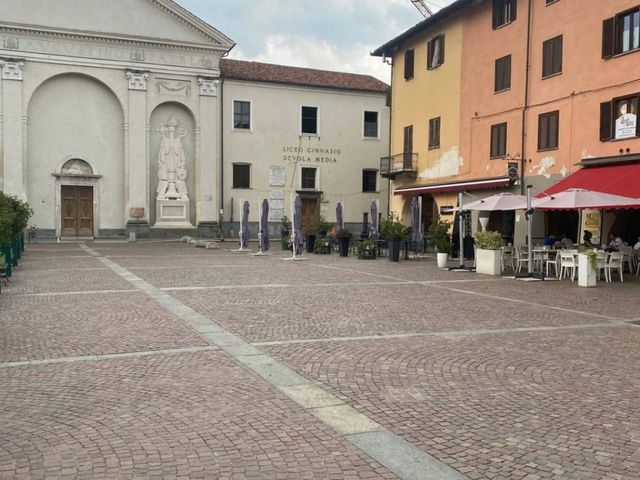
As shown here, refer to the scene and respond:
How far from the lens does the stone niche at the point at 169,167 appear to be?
34.7 m

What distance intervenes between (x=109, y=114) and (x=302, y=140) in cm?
1150

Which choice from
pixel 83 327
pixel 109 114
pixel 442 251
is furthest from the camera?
pixel 109 114

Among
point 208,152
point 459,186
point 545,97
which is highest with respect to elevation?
point 545,97

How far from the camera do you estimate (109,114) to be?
33781 millimetres

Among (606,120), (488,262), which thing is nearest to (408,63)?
(606,120)

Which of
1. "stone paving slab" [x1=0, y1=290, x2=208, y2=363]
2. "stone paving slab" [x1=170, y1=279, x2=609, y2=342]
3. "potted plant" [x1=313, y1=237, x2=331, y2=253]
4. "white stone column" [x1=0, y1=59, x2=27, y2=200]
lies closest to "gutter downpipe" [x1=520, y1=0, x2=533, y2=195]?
"potted plant" [x1=313, y1=237, x2=331, y2=253]

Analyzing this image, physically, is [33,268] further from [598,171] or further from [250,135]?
[250,135]

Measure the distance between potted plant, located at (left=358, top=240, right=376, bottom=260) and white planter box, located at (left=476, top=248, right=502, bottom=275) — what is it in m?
5.30

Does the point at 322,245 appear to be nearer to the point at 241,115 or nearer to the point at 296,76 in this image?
the point at 241,115

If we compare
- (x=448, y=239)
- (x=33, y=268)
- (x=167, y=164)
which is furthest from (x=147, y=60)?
(x=448, y=239)

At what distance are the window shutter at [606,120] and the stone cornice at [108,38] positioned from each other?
2255 cm

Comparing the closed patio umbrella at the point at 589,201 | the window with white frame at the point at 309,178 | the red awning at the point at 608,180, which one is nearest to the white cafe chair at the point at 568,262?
the closed patio umbrella at the point at 589,201

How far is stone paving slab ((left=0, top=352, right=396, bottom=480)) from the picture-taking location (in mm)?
3852

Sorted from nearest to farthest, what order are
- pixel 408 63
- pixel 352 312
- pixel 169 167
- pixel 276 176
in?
pixel 352 312, pixel 408 63, pixel 169 167, pixel 276 176
